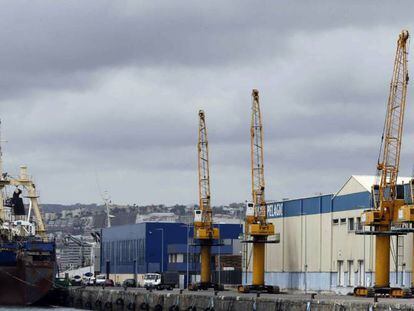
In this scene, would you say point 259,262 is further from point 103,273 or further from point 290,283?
point 103,273

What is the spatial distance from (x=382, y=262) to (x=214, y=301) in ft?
42.2

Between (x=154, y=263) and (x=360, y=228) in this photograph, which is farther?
(x=154, y=263)

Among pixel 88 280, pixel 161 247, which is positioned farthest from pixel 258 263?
pixel 88 280

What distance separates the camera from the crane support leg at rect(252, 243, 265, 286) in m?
118

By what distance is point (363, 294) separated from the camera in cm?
8956

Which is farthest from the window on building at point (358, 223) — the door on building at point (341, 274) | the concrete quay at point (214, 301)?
the concrete quay at point (214, 301)

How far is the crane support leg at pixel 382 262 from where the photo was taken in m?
89.2

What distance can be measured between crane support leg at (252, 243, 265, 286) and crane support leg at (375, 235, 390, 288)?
29.1 metres

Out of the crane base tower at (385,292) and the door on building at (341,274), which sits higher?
the door on building at (341,274)

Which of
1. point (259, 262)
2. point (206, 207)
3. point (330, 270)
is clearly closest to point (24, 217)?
point (206, 207)

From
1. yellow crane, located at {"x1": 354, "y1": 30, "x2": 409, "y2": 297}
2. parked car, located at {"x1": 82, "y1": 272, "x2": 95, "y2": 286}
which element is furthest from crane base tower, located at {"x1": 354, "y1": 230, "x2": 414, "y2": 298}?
parked car, located at {"x1": 82, "y1": 272, "x2": 95, "y2": 286}

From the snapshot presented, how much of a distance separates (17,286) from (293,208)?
2853cm

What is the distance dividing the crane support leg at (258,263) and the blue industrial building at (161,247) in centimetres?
4206

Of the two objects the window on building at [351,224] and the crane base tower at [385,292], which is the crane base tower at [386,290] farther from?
the window on building at [351,224]
